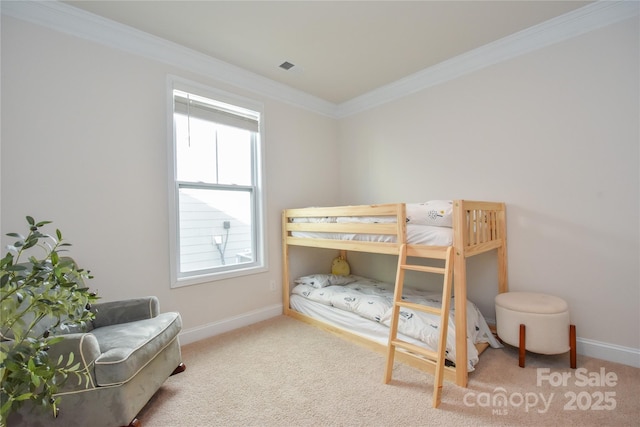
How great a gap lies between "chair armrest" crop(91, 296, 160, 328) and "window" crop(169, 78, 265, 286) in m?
0.50

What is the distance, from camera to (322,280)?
3.10m

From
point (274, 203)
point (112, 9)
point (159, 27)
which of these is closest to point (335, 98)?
point (274, 203)

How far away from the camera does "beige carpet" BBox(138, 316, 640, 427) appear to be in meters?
1.56

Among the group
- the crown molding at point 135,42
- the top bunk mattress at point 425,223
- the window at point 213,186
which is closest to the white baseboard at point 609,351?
the top bunk mattress at point 425,223

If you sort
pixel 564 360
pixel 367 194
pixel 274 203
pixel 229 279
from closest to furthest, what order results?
1. pixel 564 360
2. pixel 229 279
3. pixel 274 203
4. pixel 367 194

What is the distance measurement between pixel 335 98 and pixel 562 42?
2.12 meters

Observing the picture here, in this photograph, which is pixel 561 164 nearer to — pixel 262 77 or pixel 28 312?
pixel 262 77

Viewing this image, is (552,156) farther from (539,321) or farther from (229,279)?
(229,279)

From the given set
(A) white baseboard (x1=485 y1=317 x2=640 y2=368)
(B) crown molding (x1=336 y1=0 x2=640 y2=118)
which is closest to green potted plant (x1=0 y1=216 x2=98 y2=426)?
(A) white baseboard (x1=485 y1=317 x2=640 y2=368)

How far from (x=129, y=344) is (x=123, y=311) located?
0.45 metres

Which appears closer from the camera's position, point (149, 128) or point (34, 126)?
point (34, 126)

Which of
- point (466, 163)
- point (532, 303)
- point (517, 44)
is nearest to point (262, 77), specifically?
point (466, 163)

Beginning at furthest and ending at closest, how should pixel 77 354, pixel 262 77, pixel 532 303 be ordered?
1. pixel 262 77
2. pixel 532 303
3. pixel 77 354

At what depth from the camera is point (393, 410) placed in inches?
64.2
